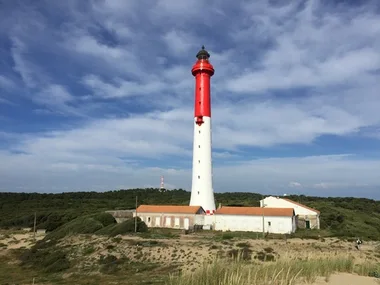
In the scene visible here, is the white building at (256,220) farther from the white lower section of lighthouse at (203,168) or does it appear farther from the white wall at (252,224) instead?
the white lower section of lighthouse at (203,168)

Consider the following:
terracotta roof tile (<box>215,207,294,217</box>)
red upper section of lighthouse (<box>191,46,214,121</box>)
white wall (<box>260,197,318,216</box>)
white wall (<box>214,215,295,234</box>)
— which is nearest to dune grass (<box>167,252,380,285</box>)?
white wall (<box>214,215,295,234</box>)

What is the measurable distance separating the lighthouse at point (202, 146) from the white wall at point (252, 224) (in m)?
1.69

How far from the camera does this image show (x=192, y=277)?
29.9 ft

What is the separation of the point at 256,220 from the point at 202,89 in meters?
14.9

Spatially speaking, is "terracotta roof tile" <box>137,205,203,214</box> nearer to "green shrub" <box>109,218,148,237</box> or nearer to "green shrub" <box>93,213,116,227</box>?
"green shrub" <box>109,218,148,237</box>

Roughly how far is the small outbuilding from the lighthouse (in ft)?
4.10

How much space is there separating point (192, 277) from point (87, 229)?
31.8 m

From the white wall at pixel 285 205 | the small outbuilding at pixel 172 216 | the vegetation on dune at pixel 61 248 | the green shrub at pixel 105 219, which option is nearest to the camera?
the vegetation on dune at pixel 61 248

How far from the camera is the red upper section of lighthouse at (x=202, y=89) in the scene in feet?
126

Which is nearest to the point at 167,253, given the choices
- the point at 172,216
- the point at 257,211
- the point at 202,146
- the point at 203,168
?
the point at 172,216

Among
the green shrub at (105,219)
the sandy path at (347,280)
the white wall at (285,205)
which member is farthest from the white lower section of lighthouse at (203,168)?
the sandy path at (347,280)

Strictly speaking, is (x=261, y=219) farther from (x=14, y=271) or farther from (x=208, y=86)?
(x=14, y=271)

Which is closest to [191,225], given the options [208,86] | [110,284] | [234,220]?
[234,220]

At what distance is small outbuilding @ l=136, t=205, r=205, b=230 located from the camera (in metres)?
37.4
